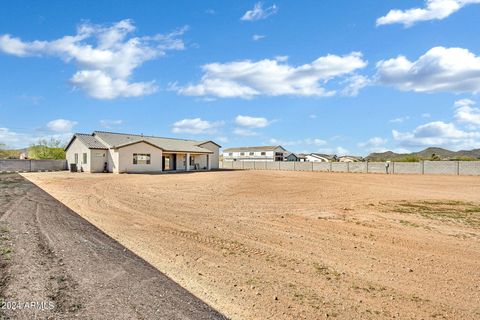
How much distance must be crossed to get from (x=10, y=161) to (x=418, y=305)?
4973 centimetres

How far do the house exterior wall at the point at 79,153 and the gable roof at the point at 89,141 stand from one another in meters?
0.45

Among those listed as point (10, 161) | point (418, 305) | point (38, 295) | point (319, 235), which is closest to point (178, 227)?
point (319, 235)

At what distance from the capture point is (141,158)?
39.6m

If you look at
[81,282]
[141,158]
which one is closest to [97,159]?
[141,158]

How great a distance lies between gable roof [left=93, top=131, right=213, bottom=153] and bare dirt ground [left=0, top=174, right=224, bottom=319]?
31096 millimetres

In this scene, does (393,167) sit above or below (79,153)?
below

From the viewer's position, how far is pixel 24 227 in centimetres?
890

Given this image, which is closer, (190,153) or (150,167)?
(150,167)

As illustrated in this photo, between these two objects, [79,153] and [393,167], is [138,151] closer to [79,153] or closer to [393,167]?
[79,153]

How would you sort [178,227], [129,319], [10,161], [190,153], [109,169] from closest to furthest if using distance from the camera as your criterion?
1. [129,319]
2. [178,227]
3. [109,169]
4. [10,161]
5. [190,153]

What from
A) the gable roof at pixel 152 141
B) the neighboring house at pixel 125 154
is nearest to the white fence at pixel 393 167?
the gable roof at pixel 152 141

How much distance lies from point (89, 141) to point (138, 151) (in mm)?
5989

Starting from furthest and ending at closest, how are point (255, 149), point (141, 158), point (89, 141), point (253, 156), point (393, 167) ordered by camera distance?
point (255, 149)
point (253, 156)
point (393, 167)
point (141, 158)
point (89, 141)

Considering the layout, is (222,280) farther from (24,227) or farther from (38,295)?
(24,227)
